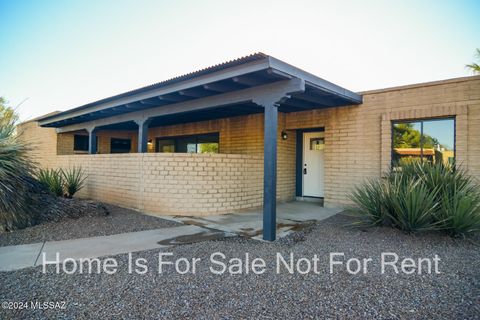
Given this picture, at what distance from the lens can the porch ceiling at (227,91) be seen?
500 cm

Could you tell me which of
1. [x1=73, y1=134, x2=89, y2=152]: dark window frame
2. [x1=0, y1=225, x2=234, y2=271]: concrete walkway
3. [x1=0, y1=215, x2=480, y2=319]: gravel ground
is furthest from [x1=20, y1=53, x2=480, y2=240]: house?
[x1=73, y1=134, x2=89, y2=152]: dark window frame

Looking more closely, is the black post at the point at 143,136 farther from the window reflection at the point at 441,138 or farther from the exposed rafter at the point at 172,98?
the window reflection at the point at 441,138

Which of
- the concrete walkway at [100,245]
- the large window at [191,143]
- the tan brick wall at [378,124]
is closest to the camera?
the concrete walkway at [100,245]

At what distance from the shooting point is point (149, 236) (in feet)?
16.9

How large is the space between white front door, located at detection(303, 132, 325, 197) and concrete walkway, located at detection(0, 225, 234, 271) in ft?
16.9

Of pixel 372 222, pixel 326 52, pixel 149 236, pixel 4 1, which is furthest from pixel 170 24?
pixel 372 222

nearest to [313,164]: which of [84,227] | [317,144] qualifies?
[317,144]

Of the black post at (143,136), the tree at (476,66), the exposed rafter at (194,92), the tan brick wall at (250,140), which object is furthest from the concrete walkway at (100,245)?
the tree at (476,66)

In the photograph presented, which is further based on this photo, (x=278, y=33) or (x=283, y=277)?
(x=278, y=33)

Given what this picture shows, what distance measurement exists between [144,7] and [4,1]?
4173mm

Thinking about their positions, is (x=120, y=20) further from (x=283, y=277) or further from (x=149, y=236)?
(x=283, y=277)

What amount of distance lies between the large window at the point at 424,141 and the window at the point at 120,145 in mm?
13464

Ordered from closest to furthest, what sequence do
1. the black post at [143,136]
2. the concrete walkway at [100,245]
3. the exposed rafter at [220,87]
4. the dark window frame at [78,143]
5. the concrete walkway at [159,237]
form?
1. the concrete walkway at [100,245]
2. the concrete walkway at [159,237]
3. the exposed rafter at [220,87]
4. the black post at [143,136]
5. the dark window frame at [78,143]

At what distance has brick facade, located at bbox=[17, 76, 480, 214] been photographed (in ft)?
21.1
